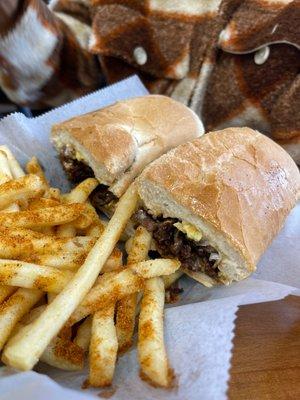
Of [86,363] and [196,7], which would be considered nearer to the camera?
[86,363]

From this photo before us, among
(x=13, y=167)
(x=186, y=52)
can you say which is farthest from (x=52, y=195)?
(x=186, y=52)

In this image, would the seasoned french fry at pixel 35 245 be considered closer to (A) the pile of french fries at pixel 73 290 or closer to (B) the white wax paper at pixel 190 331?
(A) the pile of french fries at pixel 73 290

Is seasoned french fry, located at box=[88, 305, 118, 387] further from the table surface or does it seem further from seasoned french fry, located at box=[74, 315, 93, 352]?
the table surface

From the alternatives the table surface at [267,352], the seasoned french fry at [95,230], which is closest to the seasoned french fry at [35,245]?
the seasoned french fry at [95,230]

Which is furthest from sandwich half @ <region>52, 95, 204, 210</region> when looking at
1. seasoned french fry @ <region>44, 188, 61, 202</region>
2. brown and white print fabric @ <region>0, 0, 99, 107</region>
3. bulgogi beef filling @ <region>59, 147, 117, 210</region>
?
brown and white print fabric @ <region>0, 0, 99, 107</region>

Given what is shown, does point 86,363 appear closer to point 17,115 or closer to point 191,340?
point 191,340

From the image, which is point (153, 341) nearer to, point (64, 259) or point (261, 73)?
point (64, 259)

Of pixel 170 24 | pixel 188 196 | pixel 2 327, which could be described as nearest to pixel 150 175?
pixel 188 196
